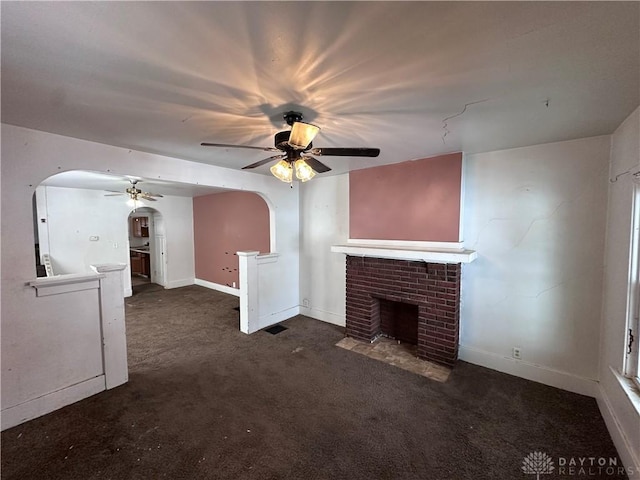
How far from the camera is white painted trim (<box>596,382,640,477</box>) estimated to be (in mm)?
1654

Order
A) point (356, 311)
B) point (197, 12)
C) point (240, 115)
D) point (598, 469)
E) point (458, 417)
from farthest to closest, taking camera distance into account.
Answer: point (356, 311), point (458, 417), point (240, 115), point (598, 469), point (197, 12)

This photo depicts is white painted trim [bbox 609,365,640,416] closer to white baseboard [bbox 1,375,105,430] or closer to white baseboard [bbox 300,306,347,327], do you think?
white baseboard [bbox 300,306,347,327]

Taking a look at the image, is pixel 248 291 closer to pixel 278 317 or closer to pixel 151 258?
pixel 278 317

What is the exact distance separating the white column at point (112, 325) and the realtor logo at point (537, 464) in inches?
139

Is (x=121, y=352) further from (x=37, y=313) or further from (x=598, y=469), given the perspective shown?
(x=598, y=469)

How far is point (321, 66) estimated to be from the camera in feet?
4.33

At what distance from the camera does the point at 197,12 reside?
984 millimetres

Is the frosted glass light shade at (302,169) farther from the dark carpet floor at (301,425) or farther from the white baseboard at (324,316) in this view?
the white baseboard at (324,316)

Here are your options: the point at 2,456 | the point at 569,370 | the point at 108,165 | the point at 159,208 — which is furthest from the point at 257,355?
the point at 159,208

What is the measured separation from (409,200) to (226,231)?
4.31 m

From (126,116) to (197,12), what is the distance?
134 cm

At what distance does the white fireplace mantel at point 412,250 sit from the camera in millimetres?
2819

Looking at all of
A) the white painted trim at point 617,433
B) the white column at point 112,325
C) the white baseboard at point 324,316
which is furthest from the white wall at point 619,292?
the white column at point 112,325

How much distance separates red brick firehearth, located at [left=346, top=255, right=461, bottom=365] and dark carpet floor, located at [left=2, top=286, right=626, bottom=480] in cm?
44
